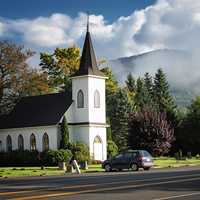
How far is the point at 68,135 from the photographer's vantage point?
6350 cm

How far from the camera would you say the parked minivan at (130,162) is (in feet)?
148

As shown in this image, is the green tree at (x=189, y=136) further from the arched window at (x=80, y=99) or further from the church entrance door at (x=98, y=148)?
the arched window at (x=80, y=99)

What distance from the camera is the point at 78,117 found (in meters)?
65.4

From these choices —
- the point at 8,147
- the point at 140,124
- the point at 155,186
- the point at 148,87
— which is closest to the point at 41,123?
the point at 8,147

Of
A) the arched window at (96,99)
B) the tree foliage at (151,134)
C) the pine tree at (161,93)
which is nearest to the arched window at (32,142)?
the arched window at (96,99)

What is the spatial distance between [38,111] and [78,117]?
613 centimetres

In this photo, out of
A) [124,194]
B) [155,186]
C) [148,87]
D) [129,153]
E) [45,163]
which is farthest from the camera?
[148,87]

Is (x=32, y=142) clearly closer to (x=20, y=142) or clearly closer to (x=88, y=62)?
(x=20, y=142)

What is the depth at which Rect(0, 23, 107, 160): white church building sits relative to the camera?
212ft

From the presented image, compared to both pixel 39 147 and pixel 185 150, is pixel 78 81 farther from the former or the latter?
pixel 185 150

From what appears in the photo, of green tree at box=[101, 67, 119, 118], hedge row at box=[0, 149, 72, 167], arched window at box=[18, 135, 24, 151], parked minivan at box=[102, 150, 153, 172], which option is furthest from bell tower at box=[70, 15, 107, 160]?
green tree at box=[101, 67, 119, 118]

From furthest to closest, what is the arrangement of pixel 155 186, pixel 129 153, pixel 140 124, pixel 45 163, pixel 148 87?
pixel 148 87, pixel 140 124, pixel 45 163, pixel 129 153, pixel 155 186

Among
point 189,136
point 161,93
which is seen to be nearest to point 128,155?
point 189,136

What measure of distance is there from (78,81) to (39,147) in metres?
8.75
